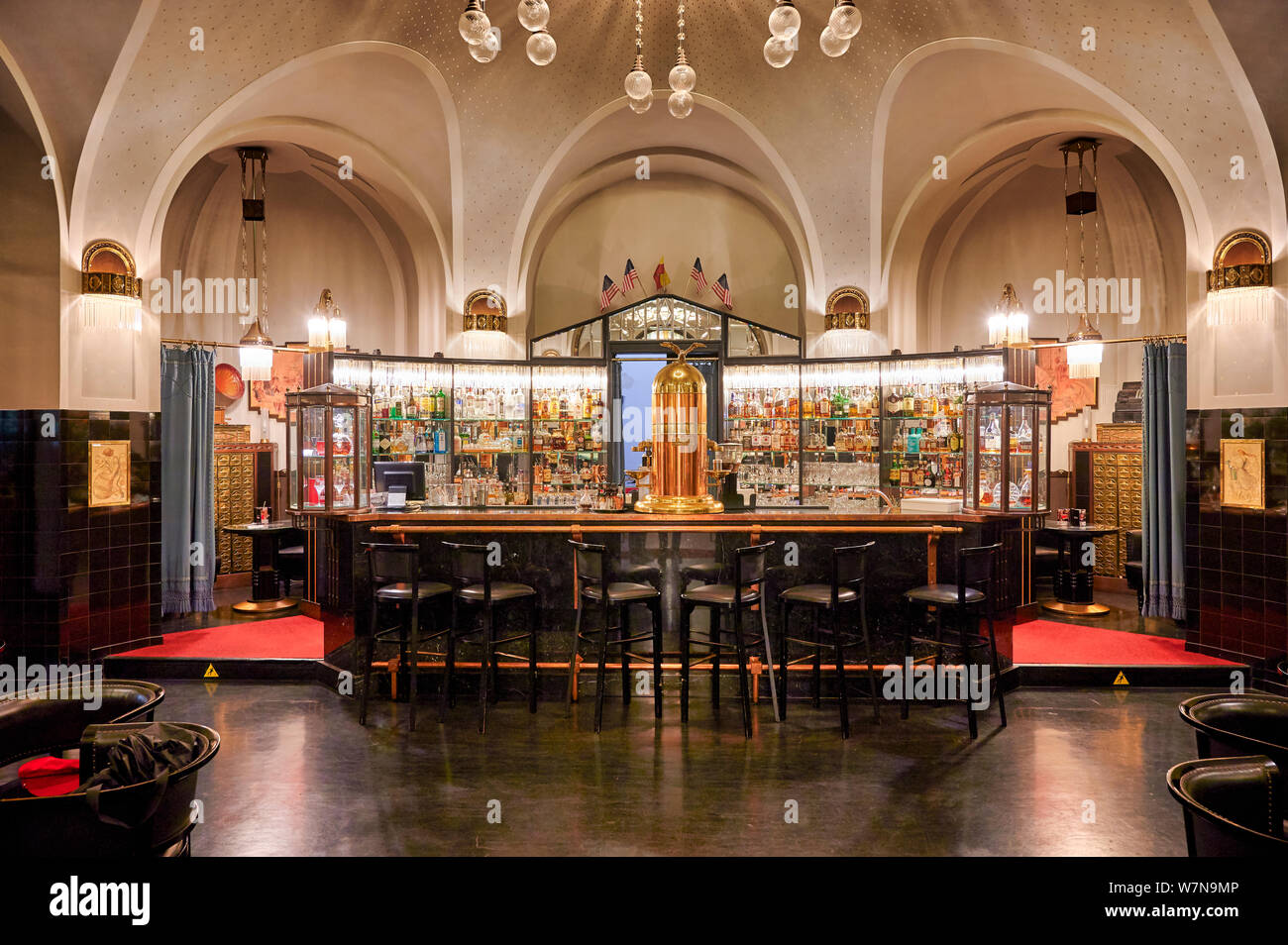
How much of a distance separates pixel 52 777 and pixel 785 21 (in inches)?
177

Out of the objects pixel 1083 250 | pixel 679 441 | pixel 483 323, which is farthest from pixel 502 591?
pixel 1083 250

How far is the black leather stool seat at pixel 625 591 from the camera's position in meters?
4.96

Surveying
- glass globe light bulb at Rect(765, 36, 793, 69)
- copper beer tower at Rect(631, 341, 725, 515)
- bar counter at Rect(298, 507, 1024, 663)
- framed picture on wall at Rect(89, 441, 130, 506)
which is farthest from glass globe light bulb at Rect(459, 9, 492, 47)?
framed picture on wall at Rect(89, 441, 130, 506)

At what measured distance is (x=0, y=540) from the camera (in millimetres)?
6152

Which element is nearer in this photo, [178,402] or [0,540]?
[0,540]

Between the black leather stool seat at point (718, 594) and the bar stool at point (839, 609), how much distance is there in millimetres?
246

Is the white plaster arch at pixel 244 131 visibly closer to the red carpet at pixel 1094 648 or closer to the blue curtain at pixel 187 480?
the blue curtain at pixel 187 480

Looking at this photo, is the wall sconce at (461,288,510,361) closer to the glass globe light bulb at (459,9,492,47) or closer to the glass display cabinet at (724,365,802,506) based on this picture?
the glass display cabinet at (724,365,802,506)

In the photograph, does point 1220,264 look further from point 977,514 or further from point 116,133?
point 116,133

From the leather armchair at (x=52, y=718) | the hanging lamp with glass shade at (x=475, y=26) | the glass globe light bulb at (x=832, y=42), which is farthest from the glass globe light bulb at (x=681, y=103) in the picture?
the leather armchair at (x=52, y=718)

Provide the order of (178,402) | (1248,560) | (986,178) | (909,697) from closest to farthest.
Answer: (909,697) → (1248,560) → (178,402) → (986,178)

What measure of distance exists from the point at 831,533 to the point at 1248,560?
3.29 meters

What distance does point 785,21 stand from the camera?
394 centimetres
